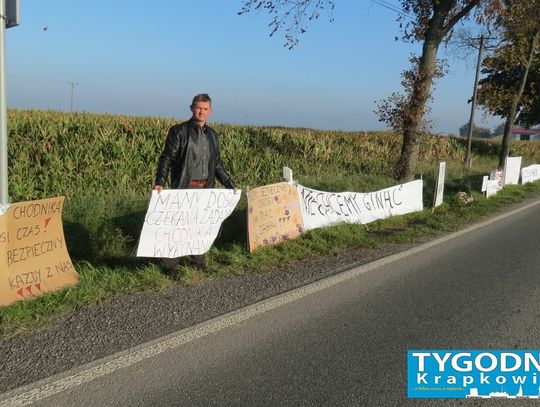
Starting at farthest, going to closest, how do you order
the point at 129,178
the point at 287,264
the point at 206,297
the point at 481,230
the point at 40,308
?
the point at 129,178
the point at 481,230
the point at 287,264
the point at 206,297
the point at 40,308

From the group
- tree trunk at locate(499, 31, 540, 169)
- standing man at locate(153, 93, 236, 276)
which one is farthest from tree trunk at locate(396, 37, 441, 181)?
tree trunk at locate(499, 31, 540, 169)

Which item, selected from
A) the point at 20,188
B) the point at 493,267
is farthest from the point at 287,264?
the point at 20,188

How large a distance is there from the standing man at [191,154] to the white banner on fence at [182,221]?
0.12m

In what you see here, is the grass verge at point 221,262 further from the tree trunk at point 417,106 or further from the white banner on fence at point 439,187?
the tree trunk at point 417,106

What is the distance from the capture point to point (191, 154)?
18.6 feet

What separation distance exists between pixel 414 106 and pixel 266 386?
1111 cm

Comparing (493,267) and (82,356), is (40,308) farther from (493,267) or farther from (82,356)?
(493,267)

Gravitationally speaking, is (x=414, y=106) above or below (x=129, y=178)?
above

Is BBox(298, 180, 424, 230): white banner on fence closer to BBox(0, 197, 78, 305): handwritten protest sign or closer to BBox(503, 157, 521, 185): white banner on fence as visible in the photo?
BBox(0, 197, 78, 305): handwritten protest sign

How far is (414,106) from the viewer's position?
13.2 meters

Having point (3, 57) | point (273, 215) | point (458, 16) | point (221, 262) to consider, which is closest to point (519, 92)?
point (458, 16)

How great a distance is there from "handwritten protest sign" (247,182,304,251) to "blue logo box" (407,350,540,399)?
11.1 feet

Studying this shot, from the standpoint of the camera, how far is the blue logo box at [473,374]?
3.41 m

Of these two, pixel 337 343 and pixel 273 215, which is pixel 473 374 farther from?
pixel 273 215
